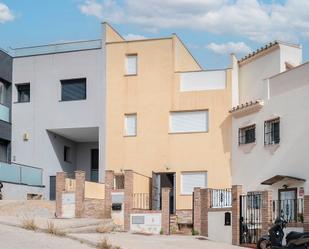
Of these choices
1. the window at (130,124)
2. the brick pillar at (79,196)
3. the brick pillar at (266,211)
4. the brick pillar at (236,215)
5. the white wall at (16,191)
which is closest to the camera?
the brick pillar at (266,211)

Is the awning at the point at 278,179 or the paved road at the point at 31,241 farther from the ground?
the awning at the point at 278,179

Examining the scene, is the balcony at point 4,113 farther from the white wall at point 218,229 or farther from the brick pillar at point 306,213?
the brick pillar at point 306,213

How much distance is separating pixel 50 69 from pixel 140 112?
19.1ft

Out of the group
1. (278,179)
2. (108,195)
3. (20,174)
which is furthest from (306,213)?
(20,174)

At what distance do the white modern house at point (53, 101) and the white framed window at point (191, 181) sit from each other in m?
4.42

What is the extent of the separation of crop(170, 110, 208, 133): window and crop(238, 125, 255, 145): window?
6.64 feet

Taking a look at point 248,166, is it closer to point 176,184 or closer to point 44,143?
point 176,184

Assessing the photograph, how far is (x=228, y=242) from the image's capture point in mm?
23562

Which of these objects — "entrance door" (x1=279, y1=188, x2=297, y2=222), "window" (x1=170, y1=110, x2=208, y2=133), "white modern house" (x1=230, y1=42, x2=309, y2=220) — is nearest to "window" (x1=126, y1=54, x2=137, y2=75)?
"window" (x1=170, y1=110, x2=208, y2=133)

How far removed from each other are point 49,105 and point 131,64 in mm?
5049

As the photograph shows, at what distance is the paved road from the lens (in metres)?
16.2

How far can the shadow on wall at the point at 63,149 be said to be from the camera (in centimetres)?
3600

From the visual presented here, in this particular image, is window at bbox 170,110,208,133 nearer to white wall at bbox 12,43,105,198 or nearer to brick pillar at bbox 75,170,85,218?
white wall at bbox 12,43,105,198

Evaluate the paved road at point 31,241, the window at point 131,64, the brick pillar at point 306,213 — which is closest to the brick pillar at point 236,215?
the brick pillar at point 306,213
